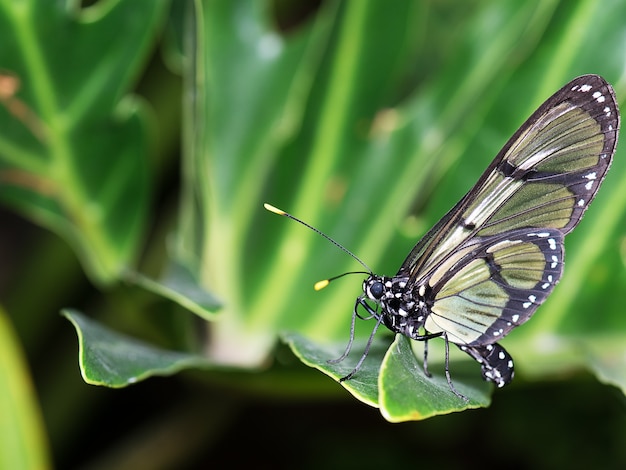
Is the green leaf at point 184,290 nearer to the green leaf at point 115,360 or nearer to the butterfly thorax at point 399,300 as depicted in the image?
the green leaf at point 115,360

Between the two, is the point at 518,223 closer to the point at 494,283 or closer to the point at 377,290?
the point at 494,283

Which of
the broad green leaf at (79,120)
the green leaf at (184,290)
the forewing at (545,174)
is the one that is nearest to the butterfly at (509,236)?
the forewing at (545,174)

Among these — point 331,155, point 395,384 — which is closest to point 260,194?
point 331,155

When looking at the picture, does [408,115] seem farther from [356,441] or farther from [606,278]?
[356,441]

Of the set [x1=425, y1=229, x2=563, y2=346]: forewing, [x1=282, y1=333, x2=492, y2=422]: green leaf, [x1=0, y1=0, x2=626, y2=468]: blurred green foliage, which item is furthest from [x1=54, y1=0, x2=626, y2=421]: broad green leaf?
[x1=282, y1=333, x2=492, y2=422]: green leaf

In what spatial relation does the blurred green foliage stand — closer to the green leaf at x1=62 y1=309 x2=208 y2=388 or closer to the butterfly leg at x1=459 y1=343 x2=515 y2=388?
the green leaf at x1=62 y1=309 x2=208 y2=388
